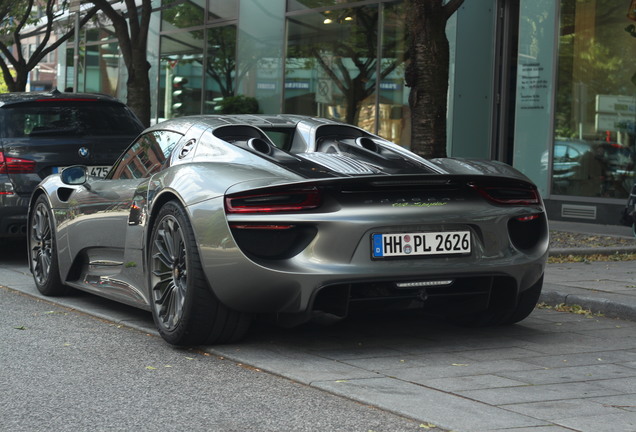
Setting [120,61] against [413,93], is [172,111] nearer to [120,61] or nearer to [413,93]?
[120,61]

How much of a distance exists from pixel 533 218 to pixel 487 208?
0.42 meters

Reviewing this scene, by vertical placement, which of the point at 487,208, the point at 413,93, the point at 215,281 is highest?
the point at 413,93

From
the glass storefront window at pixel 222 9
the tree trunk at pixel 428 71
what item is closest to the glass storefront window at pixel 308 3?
the glass storefront window at pixel 222 9

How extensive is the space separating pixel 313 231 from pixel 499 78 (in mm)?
11800

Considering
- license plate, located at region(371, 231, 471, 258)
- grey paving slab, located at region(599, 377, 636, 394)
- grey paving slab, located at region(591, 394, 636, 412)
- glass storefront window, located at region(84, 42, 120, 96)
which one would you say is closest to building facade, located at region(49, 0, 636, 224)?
license plate, located at region(371, 231, 471, 258)

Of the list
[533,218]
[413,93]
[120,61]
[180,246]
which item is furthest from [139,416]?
[120,61]

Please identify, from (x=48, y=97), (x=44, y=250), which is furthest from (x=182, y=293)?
(x=48, y=97)

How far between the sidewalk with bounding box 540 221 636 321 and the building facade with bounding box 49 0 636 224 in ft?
14.7

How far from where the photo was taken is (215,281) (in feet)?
17.8

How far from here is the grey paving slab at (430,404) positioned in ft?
13.7

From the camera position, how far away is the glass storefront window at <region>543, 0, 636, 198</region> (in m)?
14.1

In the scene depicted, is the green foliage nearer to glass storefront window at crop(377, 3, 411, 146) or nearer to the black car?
glass storefront window at crop(377, 3, 411, 146)

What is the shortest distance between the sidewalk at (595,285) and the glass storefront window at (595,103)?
4.17m

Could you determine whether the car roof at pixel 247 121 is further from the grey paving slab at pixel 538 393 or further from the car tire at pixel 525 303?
the grey paving slab at pixel 538 393
